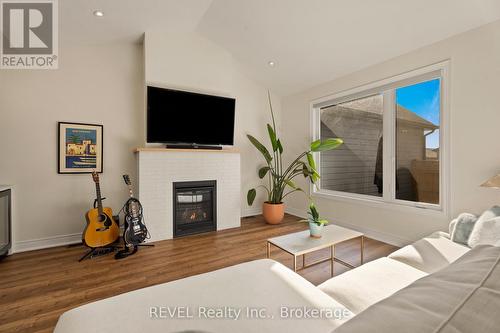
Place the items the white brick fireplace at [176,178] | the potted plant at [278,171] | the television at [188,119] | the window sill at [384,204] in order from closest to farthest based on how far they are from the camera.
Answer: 1. the window sill at [384,204]
2. the white brick fireplace at [176,178]
3. the television at [188,119]
4. the potted plant at [278,171]

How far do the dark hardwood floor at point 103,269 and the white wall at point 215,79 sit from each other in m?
1.63

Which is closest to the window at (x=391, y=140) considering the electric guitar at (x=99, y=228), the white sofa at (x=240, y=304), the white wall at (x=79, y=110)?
the white sofa at (x=240, y=304)

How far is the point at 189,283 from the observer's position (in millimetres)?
1089

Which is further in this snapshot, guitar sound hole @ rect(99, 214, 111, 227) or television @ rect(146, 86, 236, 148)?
television @ rect(146, 86, 236, 148)

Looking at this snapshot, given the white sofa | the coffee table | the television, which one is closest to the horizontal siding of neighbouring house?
the coffee table

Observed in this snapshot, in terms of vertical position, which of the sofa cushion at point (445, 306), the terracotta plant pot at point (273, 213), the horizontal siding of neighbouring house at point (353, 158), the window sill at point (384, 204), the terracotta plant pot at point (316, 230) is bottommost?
the terracotta plant pot at point (273, 213)

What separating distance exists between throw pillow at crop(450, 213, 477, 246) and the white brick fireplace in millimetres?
2738

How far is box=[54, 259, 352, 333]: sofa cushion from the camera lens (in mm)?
791

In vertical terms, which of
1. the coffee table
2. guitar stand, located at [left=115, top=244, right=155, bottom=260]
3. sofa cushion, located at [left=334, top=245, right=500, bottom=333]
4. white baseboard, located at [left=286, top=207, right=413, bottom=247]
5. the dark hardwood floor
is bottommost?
the dark hardwood floor

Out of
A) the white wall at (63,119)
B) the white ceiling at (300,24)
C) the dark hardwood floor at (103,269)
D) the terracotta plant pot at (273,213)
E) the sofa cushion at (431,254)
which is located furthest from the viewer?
the terracotta plant pot at (273,213)

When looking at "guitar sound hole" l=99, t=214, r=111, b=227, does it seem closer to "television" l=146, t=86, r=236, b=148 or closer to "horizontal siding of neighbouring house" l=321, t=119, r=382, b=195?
"television" l=146, t=86, r=236, b=148

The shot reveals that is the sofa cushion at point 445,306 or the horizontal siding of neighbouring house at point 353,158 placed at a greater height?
the horizontal siding of neighbouring house at point 353,158

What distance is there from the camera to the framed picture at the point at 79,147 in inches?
117

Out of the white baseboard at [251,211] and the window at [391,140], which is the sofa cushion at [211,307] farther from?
the white baseboard at [251,211]
